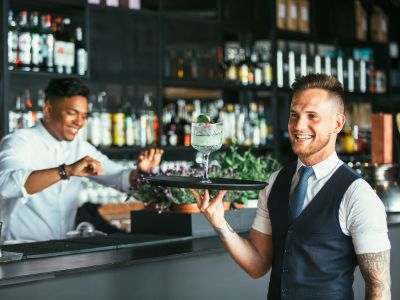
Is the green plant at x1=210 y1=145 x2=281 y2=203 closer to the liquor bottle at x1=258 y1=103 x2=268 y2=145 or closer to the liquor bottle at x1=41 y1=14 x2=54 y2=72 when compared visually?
the liquor bottle at x1=41 y1=14 x2=54 y2=72

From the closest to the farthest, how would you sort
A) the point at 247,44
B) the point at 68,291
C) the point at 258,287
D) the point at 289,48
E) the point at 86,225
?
the point at 68,291
the point at 258,287
the point at 86,225
the point at 247,44
the point at 289,48

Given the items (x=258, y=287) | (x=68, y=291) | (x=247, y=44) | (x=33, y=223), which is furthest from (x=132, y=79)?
(x=68, y=291)

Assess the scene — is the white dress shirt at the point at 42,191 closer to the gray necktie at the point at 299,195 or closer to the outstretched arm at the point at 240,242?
the outstretched arm at the point at 240,242

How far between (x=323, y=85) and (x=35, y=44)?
3.18 metres

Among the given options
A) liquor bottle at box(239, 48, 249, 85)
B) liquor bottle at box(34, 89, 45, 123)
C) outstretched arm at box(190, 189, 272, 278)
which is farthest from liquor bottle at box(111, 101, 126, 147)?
outstretched arm at box(190, 189, 272, 278)

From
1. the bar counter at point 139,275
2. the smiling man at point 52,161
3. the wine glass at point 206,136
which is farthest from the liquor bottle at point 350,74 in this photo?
the wine glass at point 206,136

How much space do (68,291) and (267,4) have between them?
4465mm

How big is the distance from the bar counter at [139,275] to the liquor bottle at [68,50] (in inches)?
90.6

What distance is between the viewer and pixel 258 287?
3.14m

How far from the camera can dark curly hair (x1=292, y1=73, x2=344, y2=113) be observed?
7.39 feet

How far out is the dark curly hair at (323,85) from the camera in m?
2.25

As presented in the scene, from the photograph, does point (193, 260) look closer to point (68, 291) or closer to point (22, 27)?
point (68, 291)

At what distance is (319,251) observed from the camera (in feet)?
7.13

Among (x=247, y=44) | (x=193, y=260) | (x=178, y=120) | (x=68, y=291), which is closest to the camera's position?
(x=68, y=291)
